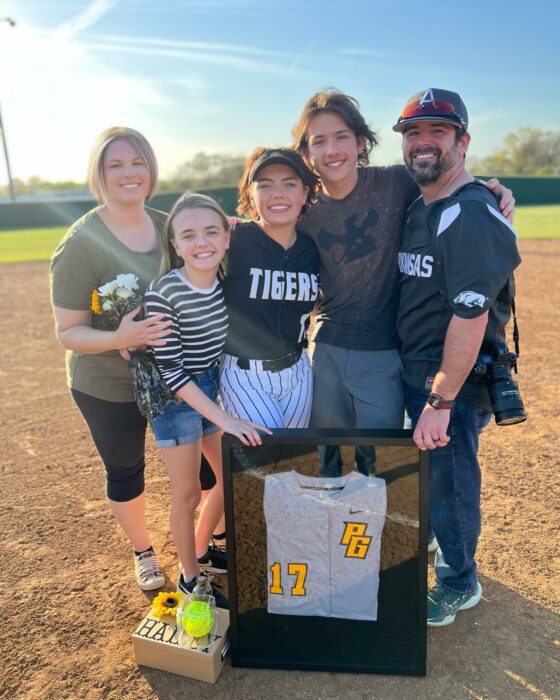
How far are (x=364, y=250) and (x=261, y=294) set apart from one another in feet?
1.86

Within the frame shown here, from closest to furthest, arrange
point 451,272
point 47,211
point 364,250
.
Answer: point 451,272, point 364,250, point 47,211

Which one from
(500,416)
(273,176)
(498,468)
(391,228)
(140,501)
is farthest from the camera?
(498,468)

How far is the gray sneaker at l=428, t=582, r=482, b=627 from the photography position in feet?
9.11

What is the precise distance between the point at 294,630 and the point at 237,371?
1.18 meters

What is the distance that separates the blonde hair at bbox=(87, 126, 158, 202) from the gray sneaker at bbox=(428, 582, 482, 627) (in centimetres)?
253

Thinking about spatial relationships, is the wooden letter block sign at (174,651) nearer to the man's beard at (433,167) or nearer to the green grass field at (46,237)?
the man's beard at (433,167)

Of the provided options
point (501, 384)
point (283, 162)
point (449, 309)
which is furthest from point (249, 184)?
point (501, 384)

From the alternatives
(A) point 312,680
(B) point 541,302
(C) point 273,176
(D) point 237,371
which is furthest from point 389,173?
(B) point 541,302

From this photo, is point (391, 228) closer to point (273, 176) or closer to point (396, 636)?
point (273, 176)

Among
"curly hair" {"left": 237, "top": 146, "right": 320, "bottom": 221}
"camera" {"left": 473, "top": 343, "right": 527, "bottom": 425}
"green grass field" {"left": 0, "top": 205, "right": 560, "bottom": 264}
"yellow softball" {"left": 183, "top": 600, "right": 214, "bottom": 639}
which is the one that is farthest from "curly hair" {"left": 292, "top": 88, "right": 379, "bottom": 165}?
"green grass field" {"left": 0, "top": 205, "right": 560, "bottom": 264}

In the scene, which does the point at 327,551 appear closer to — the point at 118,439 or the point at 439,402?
the point at 439,402

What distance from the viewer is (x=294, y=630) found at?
2.54 m

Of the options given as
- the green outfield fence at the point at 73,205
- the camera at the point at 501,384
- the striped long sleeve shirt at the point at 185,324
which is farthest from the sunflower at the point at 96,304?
the green outfield fence at the point at 73,205

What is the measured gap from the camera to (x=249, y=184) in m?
2.71
